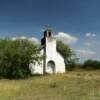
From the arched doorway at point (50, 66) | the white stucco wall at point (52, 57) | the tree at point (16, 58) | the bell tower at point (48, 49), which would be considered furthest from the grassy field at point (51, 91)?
the arched doorway at point (50, 66)

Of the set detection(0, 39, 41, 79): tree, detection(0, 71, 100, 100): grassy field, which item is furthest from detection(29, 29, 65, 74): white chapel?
detection(0, 71, 100, 100): grassy field

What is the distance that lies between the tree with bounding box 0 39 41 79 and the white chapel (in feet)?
14.8

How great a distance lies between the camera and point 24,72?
4038 cm

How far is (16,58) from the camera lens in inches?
1551

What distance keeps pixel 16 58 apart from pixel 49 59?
884cm

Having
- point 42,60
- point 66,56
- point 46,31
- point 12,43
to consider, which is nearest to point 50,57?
point 42,60

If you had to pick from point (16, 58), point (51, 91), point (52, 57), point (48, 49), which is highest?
point (48, 49)

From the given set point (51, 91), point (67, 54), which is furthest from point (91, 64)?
point (51, 91)

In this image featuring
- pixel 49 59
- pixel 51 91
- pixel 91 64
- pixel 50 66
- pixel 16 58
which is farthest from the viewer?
pixel 91 64

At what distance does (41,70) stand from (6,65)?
8.39 metres

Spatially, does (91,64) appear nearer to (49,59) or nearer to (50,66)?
(50,66)

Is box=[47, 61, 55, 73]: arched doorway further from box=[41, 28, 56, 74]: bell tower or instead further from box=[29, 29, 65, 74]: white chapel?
box=[41, 28, 56, 74]: bell tower

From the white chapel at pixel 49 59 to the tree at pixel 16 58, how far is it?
451 centimetres

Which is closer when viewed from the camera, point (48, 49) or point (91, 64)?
point (48, 49)
